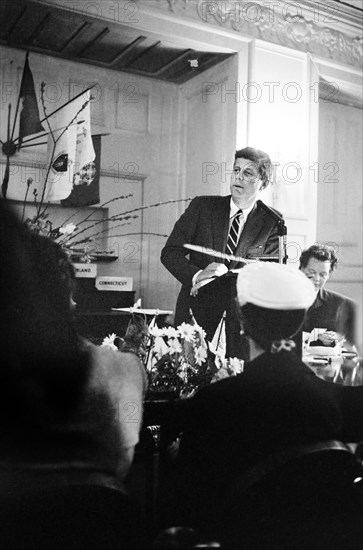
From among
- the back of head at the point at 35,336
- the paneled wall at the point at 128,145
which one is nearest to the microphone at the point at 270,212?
the paneled wall at the point at 128,145

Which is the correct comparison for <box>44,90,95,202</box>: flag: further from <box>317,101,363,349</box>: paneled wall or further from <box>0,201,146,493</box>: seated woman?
<box>317,101,363,349</box>: paneled wall

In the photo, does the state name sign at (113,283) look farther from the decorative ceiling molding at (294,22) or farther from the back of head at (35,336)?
the decorative ceiling molding at (294,22)

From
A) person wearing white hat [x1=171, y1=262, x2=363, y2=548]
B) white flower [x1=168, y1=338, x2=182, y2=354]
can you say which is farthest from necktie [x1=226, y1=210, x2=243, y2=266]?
person wearing white hat [x1=171, y1=262, x2=363, y2=548]

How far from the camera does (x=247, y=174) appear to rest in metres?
1.75

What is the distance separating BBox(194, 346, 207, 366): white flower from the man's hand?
0.32 m

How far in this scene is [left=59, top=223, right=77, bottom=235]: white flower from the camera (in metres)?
1.34

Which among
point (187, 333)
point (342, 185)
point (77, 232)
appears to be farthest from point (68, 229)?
point (342, 185)

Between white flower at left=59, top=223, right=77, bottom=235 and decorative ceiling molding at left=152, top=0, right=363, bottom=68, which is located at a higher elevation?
decorative ceiling molding at left=152, top=0, right=363, bottom=68

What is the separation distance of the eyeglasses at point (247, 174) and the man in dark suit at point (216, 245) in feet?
0.05

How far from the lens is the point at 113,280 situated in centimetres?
145

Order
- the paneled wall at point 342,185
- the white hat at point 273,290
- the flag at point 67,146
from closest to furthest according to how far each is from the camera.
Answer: the white hat at point 273,290 < the flag at point 67,146 < the paneled wall at point 342,185

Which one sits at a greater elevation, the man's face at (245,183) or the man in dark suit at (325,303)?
the man's face at (245,183)

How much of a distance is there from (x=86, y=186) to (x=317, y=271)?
72 centimetres

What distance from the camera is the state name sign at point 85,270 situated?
4.44ft
